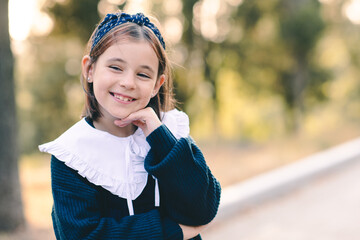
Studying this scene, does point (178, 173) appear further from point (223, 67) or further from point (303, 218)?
point (223, 67)

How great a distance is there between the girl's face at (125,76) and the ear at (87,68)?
60 mm

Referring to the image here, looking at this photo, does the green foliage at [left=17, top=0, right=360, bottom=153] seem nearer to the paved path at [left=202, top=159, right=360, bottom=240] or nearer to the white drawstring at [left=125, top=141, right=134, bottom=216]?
the paved path at [left=202, top=159, right=360, bottom=240]

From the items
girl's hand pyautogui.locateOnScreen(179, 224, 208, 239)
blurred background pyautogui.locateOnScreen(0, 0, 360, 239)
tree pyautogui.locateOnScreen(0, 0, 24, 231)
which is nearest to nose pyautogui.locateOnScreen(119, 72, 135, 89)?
girl's hand pyautogui.locateOnScreen(179, 224, 208, 239)

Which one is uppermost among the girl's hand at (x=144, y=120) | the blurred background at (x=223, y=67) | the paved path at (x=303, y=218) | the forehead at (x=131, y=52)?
the blurred background at (x=223, y=67)

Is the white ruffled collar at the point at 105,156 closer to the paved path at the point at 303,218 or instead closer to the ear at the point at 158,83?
the ear at the point at 158,83

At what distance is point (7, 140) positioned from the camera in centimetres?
371

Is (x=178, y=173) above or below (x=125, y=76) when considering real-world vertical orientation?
below

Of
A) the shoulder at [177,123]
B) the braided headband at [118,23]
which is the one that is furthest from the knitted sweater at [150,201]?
the braided headband at [118,23]

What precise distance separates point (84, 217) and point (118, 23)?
0.74 meters

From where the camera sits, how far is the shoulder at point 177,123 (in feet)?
5.26

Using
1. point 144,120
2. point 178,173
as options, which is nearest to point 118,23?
point 144,120

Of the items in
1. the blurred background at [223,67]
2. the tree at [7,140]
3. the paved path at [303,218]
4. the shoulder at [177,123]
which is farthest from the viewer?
the blurred background at [223,67]

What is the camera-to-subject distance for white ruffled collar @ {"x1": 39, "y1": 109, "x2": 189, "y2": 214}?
4.38 ft

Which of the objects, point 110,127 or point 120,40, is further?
point 110,127
